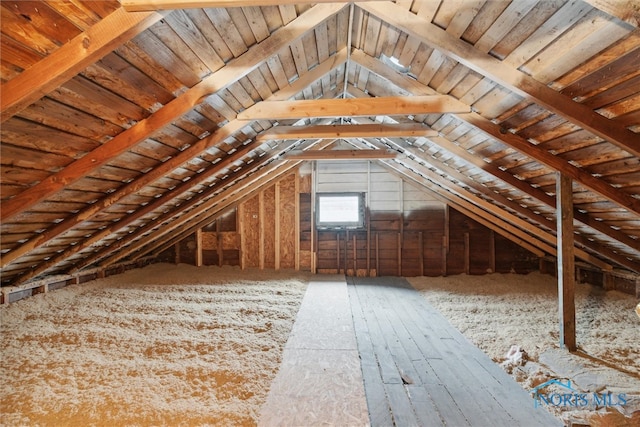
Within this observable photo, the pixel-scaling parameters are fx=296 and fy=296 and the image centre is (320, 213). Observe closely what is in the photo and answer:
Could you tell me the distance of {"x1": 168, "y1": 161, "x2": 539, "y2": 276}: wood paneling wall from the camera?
618 cm

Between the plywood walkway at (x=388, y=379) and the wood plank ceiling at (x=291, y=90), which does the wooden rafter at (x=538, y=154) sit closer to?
the wood plank ceiling at (x=291, y=90)

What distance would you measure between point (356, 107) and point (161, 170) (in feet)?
6.05

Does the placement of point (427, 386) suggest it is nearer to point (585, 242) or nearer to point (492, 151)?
point (492, 151)

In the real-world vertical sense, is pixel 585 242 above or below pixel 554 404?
above

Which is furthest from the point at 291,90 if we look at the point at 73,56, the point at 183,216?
the point at 183,216

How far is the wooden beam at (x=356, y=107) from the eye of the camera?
91.6 inches

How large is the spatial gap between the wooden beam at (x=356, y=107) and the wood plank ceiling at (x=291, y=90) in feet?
0.04

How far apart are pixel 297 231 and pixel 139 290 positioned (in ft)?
9.98

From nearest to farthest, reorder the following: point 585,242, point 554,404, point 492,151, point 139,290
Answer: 1. point 554,404
2. point 492,151
3. point 585,242
4. point 139,290

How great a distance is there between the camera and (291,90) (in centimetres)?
266

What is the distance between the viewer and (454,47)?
174cm

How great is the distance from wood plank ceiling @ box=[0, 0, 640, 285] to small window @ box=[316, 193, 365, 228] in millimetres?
3006

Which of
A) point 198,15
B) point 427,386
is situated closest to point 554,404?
point 427,386

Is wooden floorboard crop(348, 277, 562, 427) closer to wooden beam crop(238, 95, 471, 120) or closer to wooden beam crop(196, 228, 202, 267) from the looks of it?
wooden beam crop(238, 95, 471, 120)
